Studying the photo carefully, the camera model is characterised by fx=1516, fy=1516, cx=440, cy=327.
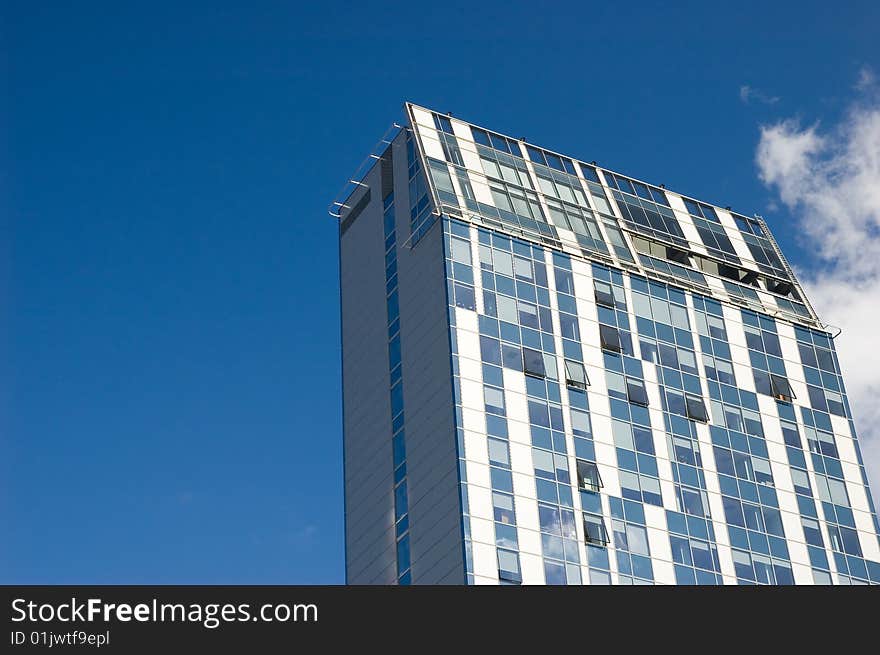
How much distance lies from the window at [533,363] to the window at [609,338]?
5.48m

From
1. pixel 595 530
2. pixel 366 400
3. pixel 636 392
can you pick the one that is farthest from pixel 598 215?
pixel 595 530

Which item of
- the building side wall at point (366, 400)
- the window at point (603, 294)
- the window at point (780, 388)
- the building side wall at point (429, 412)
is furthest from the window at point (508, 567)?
the window at point (780, 388)

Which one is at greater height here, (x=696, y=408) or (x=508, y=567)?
(x=696, y=408)

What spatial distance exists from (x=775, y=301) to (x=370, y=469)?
3171 centimetres

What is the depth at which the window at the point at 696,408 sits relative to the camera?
9150 centimetres

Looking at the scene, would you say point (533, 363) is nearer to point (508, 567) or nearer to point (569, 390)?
point (569, 390)

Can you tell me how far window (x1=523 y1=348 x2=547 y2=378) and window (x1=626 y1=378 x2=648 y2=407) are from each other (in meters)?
6.06

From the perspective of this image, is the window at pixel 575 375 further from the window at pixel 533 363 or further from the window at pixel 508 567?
the window at pixel 508 567

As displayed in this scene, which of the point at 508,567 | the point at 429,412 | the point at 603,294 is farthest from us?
the point at 603,294

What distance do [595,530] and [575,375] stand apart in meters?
9.97

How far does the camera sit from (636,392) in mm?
89875

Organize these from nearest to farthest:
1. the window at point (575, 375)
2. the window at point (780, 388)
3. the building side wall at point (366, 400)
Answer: the building side wall at point (366, 400)
the window at point (575, 375)
the window at point (780, 388)
